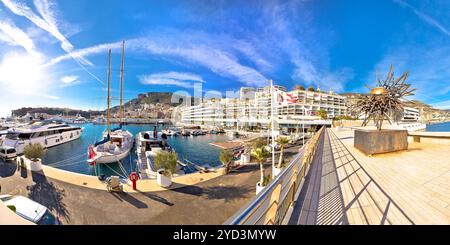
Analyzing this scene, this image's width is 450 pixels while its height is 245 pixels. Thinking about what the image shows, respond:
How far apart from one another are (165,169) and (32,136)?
38.9ft

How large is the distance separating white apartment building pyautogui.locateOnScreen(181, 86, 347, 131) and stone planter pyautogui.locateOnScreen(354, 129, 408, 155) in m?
27.9

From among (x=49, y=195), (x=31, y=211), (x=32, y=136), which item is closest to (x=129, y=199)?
(x=31, y=211)

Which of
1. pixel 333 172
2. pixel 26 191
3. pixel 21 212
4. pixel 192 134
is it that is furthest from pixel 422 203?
pixel 192 134

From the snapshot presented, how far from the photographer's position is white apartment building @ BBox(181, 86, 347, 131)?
37.7 m

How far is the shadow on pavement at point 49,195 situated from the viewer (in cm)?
326

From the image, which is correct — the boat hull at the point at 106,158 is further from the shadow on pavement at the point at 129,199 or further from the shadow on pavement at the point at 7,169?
the shadow on pavement at the point at 129,199

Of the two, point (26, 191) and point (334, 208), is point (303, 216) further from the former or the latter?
point (26, 191)

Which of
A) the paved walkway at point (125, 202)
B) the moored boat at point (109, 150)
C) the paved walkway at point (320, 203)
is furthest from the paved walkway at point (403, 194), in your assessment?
the moored boat at point (109, 150)

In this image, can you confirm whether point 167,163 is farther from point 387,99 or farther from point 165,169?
point 387,99

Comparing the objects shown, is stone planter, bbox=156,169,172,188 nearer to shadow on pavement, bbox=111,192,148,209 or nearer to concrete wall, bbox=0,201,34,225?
shadow on pavement, bbox=111,192,148,209

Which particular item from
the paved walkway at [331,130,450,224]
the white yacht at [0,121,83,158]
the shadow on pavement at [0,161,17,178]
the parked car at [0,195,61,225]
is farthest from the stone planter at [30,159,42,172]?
the paved walkway at [331,130,450,224]

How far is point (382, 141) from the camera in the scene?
577cm

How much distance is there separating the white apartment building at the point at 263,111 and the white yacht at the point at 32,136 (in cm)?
3307
